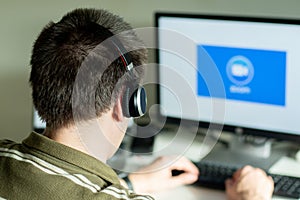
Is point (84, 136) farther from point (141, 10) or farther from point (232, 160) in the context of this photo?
point (141, 10)

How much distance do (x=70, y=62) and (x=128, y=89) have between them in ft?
0.43

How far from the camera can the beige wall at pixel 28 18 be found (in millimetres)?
2248

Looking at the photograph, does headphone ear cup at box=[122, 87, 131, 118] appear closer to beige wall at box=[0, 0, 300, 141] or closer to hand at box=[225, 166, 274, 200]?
hand at box=[225, 166, 274, 200]

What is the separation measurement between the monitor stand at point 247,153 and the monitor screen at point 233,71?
0.06m

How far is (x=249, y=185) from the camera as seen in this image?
1.81 meters

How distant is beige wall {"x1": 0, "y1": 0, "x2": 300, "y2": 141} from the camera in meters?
2.25

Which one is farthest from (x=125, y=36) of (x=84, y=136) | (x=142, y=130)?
(x=142, y=130)

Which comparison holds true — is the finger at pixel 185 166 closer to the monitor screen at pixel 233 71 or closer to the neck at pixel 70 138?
the monitor screen at pixel 233 71

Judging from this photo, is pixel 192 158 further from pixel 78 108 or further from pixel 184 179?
pixel 78 108

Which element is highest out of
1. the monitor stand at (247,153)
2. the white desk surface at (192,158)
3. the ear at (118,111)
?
the ear at (118,111)

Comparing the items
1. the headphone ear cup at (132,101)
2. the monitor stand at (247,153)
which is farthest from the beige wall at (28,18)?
the headphone ear cup at (132,101)

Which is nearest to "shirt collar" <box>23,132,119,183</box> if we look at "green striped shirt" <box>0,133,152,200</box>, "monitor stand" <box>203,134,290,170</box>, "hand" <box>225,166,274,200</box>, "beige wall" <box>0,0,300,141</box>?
"green striped shirt" <box>0,133,152,200</box>

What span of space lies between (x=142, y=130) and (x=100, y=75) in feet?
3.39

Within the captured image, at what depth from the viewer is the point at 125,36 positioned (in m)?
1.37
